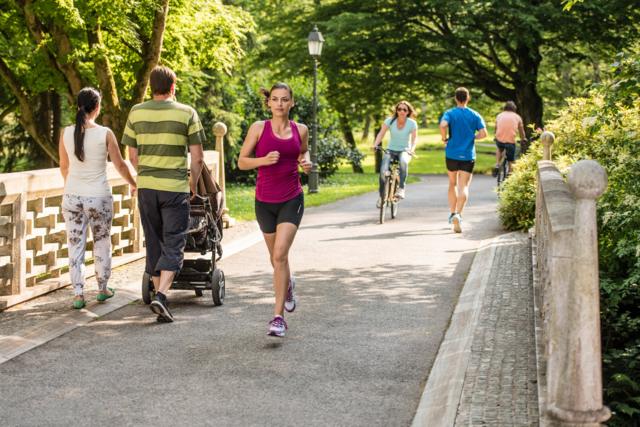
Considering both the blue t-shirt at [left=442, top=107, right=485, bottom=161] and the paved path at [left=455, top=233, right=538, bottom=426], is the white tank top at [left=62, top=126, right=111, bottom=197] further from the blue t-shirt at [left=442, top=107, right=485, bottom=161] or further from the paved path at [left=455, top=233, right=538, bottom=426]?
the blue t-shirt at [left=442, top=107, right=485, bottom=161]

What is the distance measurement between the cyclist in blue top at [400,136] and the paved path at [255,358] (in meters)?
4.42

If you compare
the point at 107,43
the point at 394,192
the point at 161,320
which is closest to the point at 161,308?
the point at 161,320

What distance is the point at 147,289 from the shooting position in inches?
312

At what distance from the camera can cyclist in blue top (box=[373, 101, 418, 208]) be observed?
1430 cm

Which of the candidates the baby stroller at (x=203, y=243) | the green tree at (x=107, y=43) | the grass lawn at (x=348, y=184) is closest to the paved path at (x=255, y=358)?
the baby stroller at (x=203, y=243)

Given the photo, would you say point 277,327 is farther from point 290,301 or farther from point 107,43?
point 107,43

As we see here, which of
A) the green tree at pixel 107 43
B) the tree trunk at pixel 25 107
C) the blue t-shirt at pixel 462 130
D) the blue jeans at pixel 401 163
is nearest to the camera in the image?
the blue t-shirt at pixel 462 130

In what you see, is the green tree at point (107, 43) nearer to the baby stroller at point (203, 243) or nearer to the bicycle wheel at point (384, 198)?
the bicycle wheel at point (384, 198)

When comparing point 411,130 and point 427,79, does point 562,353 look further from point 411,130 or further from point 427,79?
point 427,79

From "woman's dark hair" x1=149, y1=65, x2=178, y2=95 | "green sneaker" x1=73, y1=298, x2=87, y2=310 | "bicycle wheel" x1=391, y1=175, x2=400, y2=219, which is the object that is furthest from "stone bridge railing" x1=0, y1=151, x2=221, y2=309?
"bicycle wheel" x1=391, y1=175, x2=400, y2=219

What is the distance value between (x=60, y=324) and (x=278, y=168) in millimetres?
2199

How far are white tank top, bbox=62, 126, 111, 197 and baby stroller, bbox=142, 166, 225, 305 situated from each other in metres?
0.83

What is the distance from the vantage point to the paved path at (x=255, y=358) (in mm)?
5047

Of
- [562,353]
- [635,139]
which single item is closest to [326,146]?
[635,139]
